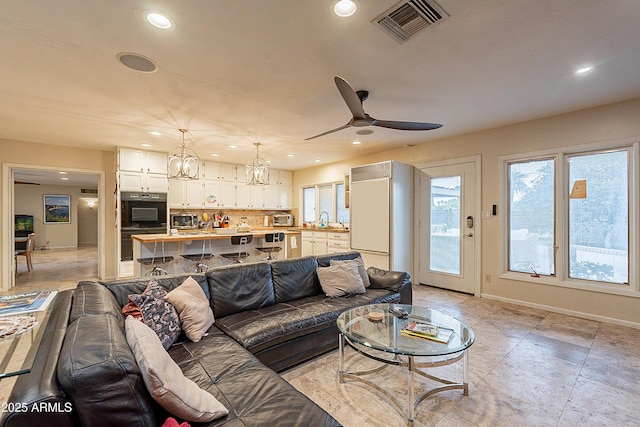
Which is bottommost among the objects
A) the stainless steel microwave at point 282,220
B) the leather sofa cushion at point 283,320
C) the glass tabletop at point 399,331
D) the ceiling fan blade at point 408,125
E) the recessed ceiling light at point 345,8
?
the leather sofa cushion at point 283,320

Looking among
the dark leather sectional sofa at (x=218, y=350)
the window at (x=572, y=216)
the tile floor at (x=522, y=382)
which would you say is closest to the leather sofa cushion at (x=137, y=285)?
the dark leather sectional sofa at (x=218, y=350)

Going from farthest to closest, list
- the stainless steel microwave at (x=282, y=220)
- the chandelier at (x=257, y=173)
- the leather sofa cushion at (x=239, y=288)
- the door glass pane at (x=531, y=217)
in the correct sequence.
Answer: the stainless steel microwave at (x=282, y=220) → the chandelier at (x=257, y=173) → the door glass pane at (x=531, y=217) → the leather sofa cushion at (x=239, y=288)

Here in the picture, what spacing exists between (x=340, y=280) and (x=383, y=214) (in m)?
2.22

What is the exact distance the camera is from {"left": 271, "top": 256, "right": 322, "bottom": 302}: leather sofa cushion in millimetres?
2924

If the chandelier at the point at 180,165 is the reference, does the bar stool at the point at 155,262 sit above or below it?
below

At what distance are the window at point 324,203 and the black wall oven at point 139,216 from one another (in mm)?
3418

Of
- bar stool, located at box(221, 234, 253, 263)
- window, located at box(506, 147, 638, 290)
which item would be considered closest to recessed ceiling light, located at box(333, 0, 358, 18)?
bar stool, located at box(221, 234, 253, 263)

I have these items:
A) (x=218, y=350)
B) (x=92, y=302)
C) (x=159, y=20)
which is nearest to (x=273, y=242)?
(x=218, y=350)

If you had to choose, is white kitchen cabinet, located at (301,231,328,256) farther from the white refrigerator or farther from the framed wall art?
the framed wall art

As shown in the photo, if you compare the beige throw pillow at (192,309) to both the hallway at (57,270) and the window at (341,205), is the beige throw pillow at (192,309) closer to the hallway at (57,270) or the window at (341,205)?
the hallway at (57,270)

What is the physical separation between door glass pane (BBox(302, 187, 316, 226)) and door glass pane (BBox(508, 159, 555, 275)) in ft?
14.8

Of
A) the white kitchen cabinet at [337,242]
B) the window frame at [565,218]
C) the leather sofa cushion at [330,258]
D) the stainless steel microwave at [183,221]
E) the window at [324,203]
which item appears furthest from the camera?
the window at [324,203]

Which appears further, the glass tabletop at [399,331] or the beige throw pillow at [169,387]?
the glass tabletop at [399,331]

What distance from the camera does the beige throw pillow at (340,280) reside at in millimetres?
3059
